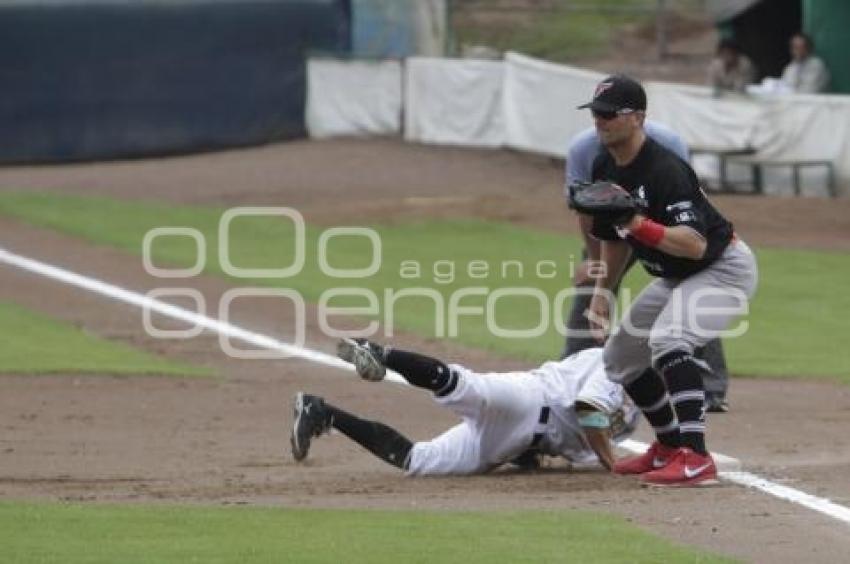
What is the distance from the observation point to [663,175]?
29.0ft

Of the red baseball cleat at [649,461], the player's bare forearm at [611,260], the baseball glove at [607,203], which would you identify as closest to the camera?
the baseball glove at [607,203]

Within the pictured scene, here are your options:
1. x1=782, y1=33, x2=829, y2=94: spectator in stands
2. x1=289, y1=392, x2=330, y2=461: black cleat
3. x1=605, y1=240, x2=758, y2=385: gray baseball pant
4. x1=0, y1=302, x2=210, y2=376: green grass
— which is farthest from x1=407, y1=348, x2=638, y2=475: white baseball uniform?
x1=782, y1=33, x2=829, y2=94: spectator in stands

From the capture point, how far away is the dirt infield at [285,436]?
8.43 m

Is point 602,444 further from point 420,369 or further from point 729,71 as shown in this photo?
point 729,71

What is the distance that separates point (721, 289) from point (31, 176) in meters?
20.5

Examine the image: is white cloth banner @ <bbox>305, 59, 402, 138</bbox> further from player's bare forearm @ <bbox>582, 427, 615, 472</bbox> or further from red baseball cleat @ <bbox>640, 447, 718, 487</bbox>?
red baseball cleat @ <bbox>640, 447, 718, 487</bbox>

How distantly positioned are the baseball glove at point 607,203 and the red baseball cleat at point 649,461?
1240 mm

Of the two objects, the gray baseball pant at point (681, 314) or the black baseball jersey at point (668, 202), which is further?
the gray baseball pant at point (681, 314)

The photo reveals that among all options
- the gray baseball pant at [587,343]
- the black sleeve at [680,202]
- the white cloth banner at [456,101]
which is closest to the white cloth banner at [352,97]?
the white cloth banner at [456,101]

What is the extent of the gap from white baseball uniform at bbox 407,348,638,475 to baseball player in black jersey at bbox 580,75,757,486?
24 cm

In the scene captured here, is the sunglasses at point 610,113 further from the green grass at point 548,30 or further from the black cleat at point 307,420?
the green grass at point 548,30

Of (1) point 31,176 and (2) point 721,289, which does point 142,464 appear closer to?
(2) point 721,289

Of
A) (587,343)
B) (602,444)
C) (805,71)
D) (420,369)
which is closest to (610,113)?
(420,369)

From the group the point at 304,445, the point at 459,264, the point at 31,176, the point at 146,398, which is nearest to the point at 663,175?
the point at 304,445
